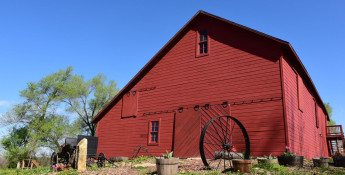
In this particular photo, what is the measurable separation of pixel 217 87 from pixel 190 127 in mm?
2584

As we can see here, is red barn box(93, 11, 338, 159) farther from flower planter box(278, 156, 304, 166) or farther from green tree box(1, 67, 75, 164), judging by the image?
green tree box(1, 67, 75, 164)

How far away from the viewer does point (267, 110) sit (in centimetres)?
1256

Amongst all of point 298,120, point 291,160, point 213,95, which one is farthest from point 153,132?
point 291,160

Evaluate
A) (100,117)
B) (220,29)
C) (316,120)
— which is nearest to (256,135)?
(220,29)

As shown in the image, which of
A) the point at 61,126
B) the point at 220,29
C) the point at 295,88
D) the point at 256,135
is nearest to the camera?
the point at 256,135

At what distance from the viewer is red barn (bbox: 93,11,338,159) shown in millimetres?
12664

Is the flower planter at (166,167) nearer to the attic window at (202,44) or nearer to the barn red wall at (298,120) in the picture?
the barn red wall at (298,120)

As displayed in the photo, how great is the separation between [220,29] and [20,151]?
25.6 meters

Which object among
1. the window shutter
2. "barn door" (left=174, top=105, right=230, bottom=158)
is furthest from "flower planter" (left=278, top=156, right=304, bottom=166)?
the window shutter

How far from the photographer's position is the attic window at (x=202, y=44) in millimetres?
15844

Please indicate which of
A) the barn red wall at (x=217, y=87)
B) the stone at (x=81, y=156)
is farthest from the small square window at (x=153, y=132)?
the stone at (x=81, y=156)

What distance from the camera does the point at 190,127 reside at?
14.8 metres

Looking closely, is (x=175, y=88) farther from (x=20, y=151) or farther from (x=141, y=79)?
(x=20, y=151)

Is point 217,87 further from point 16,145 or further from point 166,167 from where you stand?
point 16,145
